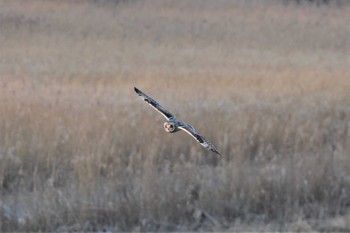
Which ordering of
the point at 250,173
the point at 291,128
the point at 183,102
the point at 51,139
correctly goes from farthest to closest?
the point at 183,102 < the point at 291,128 < the point at 51,139 < the point at 250,173

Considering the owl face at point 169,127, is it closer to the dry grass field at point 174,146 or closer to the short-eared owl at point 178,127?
the short-eared owl at point 178,127

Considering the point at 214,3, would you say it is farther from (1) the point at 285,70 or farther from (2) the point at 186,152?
(2) the point at 186,152

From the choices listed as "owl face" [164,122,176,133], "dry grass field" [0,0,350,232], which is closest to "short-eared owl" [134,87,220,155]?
"owl face" [164,122,176,133]

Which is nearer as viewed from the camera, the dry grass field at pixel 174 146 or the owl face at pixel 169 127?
the owl face at pixel 169 127

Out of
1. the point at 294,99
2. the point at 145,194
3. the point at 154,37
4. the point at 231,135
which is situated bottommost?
the point at 145,194

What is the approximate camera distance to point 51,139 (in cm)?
594

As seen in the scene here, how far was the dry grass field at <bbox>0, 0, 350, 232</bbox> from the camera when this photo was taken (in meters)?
5.00

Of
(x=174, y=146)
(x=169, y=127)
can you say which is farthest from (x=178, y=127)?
(x=174, y=146)

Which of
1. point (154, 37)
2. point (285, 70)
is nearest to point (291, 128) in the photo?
point (285, 70)

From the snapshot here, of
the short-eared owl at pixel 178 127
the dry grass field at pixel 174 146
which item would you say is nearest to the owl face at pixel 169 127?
the short-eared owl at pixel 178 127

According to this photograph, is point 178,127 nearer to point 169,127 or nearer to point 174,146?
point 169,127

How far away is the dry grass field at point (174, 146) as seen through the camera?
5.00 meters

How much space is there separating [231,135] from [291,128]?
2.19 feet

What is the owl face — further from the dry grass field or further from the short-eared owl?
the dry grass field
